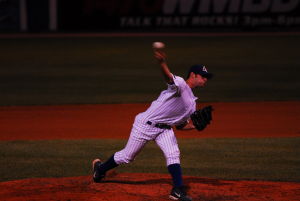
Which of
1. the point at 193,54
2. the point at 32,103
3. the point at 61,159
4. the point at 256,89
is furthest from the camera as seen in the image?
the point at 193,54

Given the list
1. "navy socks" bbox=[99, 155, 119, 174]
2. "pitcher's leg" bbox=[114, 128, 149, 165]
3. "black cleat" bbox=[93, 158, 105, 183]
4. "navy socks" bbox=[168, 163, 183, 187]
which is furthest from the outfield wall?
"navy socks" bbox=[168, 163, 183, 187]

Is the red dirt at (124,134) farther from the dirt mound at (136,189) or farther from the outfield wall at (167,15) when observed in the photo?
the outfield wall at (167,15)

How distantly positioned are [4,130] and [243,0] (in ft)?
70.4

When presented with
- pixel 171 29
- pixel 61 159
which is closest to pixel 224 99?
pixel 61 159

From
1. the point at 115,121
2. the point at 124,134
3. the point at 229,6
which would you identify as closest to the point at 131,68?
the point at 115,121

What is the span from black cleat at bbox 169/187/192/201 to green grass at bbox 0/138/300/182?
62.1 inches

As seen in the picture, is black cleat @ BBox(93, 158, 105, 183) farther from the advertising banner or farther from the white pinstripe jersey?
the advertising banner

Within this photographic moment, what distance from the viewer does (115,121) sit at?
40.9 feet

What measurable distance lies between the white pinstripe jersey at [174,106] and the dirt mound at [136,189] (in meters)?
0.79

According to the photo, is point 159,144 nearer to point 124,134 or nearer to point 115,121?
point 124,134

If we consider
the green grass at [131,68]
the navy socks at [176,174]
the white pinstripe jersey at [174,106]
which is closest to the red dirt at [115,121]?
the green grass at [131,68]

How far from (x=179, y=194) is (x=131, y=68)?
45.6 feet

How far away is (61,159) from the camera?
31.1 feet

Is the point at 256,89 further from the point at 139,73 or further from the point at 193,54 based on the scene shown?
the point at 193,54
